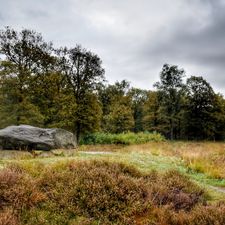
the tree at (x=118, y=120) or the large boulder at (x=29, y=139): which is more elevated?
the tree at (x=118, y=120)

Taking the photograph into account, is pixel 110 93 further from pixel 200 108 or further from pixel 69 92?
pixel 69 92

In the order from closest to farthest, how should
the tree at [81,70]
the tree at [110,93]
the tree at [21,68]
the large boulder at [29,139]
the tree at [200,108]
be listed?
the large boulder at [29,139], the tree at [21,68], the tree at [81,70], the tree at [200,108], the tree at [110,93]

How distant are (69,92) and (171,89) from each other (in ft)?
83.8

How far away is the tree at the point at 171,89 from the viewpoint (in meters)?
56.2

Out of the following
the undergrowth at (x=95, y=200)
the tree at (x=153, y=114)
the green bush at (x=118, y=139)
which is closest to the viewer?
the undergrowth at (x=95, y=200)

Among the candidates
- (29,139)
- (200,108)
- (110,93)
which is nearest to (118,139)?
(29,139)

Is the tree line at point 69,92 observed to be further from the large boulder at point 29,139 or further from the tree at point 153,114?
the large boulder at point 29,139

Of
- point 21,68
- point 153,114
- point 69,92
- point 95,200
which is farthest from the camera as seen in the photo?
point 153,114

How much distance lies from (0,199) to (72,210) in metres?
1.43

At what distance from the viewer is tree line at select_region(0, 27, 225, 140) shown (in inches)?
1112

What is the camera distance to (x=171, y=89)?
56.6 m

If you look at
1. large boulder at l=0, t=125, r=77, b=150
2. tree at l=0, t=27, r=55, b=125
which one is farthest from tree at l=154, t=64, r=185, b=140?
large boulder at l=0, t=125, r=77, b=150

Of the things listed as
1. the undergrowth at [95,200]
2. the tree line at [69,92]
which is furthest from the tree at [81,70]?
the undergrowth at [95,200]

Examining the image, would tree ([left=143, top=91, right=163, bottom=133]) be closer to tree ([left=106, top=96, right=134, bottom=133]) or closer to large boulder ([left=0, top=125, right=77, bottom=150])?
tree ([left=106, top=96, right=134, bottom=133])
